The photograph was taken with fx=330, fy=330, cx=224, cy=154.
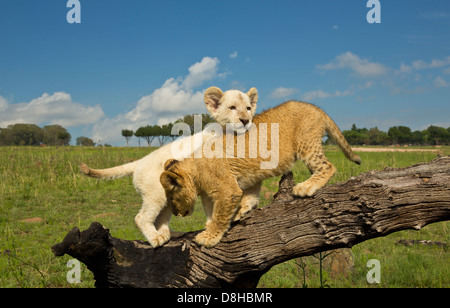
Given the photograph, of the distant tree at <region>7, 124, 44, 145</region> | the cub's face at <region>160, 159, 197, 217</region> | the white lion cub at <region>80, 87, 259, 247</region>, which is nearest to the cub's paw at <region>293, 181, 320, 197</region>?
the white lion cub at <region>80, 87, 259, 247</region>

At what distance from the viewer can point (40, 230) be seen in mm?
9727

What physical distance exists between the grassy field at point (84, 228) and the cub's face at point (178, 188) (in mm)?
1863

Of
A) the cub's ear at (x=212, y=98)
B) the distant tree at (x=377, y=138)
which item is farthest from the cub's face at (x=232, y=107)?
the distant tree at (x=377, y=138)

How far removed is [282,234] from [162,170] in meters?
2.16

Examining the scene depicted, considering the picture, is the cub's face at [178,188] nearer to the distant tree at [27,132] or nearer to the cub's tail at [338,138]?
the cub's tail at [338,138]

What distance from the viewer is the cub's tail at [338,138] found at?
17.2 feet

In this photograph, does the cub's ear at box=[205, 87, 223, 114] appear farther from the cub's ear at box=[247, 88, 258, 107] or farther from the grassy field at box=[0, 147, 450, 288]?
the grassy field at box=[0, 147, 450, 288]

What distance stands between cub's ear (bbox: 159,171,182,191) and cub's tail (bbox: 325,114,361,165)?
2.48 meters

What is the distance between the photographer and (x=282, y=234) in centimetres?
429

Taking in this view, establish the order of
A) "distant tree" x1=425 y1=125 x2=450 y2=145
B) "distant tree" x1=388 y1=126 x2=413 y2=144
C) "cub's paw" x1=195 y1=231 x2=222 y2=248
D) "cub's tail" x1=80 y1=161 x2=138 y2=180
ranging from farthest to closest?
1. "distant tree" x1=388 y1=126 x2=413 y2=144
2. "distant tree" x1=425 y1=125 x2=450 y2=145
3. "cub's tail" x1=80 y1=161 x2=138 y2=180
4. "cub's paw" x1=195 y1=231 x2=222 y2=248

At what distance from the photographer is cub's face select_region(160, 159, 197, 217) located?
175 inches
